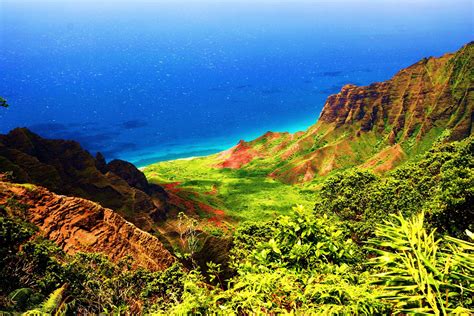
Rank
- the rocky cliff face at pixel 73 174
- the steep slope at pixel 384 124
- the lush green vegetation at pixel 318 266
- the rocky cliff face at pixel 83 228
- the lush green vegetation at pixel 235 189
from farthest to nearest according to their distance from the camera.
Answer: the steep slope at pixel 384 124 → the lush green vegetation at pixel 235 189 → the rocky cliff face at pixel 73 174 → the rocky cliff face at pixel 83 228 → the lush green vegetation at pixel 318 266

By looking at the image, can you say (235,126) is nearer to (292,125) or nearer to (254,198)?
(292,125)

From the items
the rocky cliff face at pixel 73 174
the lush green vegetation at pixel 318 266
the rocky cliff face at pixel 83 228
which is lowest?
the lush green vegetation at pixel 318 266

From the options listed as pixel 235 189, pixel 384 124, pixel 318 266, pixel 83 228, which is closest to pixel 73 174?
pixel 83 228

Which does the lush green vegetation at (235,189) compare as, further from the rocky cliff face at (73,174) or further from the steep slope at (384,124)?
the rocky cliff face at (73,174)

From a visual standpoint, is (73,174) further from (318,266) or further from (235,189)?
(235,189)

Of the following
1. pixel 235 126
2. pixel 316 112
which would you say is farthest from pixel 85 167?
pixel 316 112

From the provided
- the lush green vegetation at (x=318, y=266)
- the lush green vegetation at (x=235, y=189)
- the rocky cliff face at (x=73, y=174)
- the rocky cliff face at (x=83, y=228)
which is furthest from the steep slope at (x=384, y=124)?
the rocky cliff face at (x=83, y=228)

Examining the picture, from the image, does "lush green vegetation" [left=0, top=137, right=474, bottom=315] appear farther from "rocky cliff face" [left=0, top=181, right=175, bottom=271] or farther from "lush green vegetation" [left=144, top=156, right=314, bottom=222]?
"lush green vegetation" [left=144, top=156, right=314, bottom=222]
